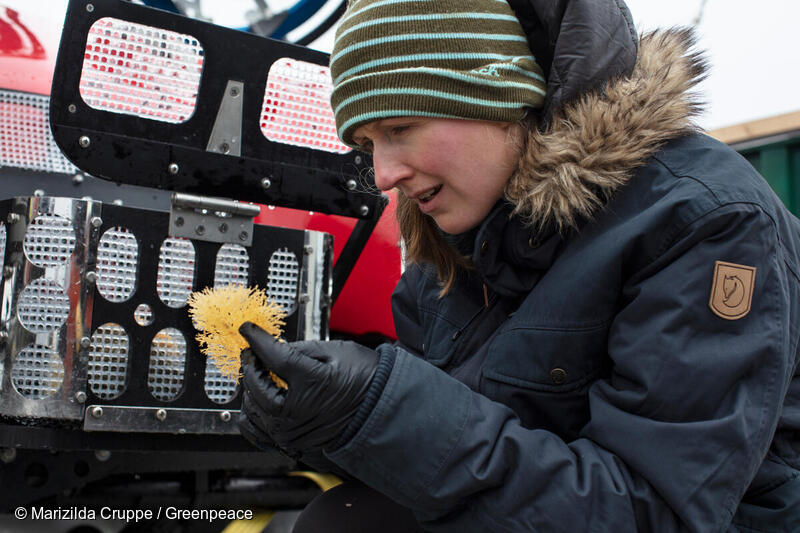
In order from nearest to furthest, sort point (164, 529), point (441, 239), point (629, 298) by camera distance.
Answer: point (629, 298), point (441, 239), point (164, 529)

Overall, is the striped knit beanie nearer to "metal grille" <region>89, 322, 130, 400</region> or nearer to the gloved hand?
the gloved hand

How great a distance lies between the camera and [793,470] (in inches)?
53.5

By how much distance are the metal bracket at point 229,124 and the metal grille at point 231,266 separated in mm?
248

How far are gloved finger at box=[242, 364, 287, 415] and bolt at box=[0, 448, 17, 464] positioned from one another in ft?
3.23

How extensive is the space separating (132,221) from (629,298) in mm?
1196

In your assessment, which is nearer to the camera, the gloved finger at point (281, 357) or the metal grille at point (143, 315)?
the gloved finger at point (281, 357)

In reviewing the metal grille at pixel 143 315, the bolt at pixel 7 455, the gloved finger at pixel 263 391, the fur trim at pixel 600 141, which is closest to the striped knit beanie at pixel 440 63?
the fur trim at pixel 600 141

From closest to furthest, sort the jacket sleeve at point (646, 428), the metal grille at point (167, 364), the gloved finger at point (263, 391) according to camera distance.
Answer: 1. the jacket sleeve at point (646, 428)
2. the gloved finger at point (263, 391)
3. the metal grille at point (167, 364)

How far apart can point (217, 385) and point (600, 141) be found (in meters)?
1.14

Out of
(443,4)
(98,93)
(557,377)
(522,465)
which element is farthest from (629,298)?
(98,93)

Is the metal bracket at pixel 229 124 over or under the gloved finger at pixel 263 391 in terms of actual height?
over

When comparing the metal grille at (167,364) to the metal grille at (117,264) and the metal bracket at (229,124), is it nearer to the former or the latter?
the metal grille at (117,264)

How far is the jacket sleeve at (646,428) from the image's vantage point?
1.19 m

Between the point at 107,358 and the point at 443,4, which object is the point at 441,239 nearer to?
the point at 443,4
